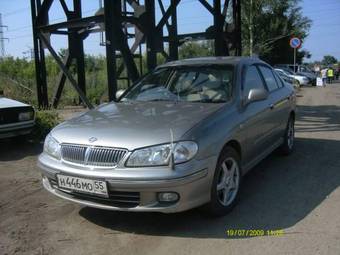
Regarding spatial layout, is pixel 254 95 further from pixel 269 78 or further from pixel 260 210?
pixel 269 78

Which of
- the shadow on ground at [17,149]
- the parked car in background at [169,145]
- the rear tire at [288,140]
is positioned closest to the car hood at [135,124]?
the parked car in background at [169,145]

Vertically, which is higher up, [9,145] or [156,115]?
[156,115]

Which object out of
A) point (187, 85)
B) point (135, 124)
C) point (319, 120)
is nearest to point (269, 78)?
point (187, 85)

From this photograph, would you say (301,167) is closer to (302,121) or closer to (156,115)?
(156,115)

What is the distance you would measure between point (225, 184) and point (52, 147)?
70.4 inches

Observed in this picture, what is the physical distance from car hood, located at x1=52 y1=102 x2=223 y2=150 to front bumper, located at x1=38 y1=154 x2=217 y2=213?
0.27 m

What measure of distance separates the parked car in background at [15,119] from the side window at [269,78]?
432 cm

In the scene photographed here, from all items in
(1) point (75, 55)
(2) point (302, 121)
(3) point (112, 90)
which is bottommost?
(2) point (302, 121)

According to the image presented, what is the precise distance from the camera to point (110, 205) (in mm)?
4016

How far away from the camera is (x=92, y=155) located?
4.01 m

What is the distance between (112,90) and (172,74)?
126 inches

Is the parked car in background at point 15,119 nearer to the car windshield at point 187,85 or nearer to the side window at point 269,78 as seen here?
the car windshield at point 187,85

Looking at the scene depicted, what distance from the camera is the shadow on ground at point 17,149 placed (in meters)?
7.54

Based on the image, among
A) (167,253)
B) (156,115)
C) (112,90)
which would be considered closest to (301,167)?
(156,115)
